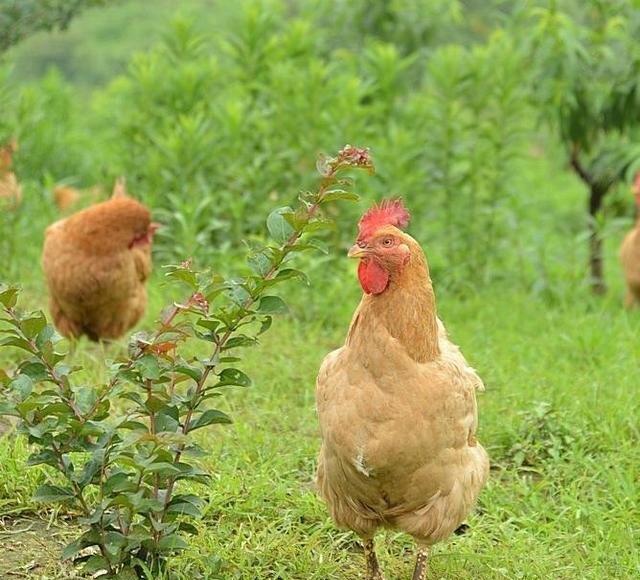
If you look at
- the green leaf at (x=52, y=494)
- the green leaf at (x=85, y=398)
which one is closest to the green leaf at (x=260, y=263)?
the green leaf at (x=85, y=398)

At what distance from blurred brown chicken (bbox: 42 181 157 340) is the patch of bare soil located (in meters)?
1.92

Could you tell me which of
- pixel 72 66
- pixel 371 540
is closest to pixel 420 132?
pixel 371 540

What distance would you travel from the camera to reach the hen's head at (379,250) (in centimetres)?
327

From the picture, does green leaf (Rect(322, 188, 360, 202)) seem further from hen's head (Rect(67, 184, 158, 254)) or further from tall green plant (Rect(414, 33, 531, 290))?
tall green plant (Rect(414, 33, 531, 290))

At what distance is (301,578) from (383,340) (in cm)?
98

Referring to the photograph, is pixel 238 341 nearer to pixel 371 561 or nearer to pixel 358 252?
pixel 358 252

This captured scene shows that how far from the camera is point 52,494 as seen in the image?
3164mm

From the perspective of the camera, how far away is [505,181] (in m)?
7.42

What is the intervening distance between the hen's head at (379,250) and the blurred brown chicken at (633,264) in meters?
4.11

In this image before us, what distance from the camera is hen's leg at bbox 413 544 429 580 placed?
11.7 feet

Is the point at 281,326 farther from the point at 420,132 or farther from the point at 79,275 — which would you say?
the point at 420,132

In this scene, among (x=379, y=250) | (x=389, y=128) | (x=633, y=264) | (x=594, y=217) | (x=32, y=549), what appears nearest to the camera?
(x=379, y=250)

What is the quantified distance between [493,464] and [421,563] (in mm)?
1171

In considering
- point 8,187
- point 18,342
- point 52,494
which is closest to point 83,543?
point 52,494
